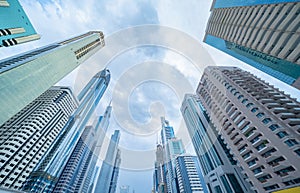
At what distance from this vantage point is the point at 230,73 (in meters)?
40.8

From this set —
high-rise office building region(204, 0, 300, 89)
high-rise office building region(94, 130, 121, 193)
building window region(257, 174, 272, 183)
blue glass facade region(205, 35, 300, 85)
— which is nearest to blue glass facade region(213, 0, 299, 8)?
high-rise office building region(204, 0, 300, 89)

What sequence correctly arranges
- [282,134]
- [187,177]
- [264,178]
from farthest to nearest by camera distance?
[187,177] → [264,178] → [282,134]

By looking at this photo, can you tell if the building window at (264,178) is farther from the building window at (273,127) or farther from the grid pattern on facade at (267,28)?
the grid pattern on facade at (267,28)

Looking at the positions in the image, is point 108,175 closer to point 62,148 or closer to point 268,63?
point 62,148

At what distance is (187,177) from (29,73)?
84.7 meters

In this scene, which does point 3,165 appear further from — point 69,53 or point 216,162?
point 216,162

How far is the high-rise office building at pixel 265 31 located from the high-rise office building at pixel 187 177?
5889 cm

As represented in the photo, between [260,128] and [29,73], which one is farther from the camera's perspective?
[29,73]

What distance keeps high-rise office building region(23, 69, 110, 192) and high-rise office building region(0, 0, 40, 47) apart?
53180mm

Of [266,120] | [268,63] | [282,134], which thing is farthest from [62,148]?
[268,63]

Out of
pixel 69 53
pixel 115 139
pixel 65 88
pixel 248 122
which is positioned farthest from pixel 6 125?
pixel 115 139

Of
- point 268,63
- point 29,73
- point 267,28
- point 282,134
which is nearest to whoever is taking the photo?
point 282,134

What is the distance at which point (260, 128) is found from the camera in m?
23.8

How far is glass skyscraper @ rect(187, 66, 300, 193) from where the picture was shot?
63.2 ft
